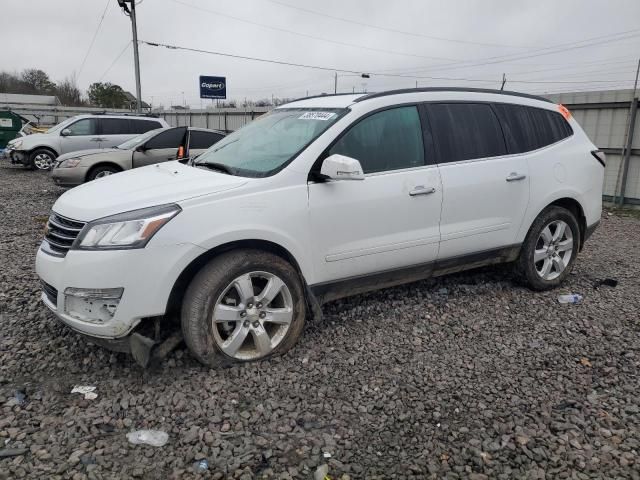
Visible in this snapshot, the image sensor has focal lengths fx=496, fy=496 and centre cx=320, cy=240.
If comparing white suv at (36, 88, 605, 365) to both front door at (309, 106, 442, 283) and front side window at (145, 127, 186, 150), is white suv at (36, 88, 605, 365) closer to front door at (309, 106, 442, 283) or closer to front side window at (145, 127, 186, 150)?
front door at (309, 106, 442, 283)

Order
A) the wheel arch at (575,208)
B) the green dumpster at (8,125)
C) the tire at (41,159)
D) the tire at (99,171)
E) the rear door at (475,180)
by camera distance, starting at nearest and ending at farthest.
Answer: the rear door at (475,180) → the wheel arch at (575,208) → the tire at (99,171) → the tire at (41,159) → the green dumpster at (8,125)

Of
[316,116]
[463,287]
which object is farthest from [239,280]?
[463,287]

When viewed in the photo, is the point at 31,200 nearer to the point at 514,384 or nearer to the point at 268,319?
the point at 268,319

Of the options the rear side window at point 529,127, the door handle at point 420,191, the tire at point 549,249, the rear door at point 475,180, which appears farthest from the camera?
the tire at point 549,249

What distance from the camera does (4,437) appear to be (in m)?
2.60

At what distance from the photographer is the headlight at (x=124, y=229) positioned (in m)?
2.91

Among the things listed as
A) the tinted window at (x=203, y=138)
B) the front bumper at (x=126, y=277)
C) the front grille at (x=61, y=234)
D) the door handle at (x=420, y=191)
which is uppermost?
the tinted window at (x=203, y=138)

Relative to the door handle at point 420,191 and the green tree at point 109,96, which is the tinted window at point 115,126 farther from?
the green tree at point 109,96

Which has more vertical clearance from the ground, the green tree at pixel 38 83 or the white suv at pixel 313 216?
the green tree at pixel 38 83

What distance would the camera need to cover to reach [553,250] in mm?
4793

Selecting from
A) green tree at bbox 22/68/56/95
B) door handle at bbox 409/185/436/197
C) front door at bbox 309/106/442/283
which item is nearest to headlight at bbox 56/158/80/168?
front door at bbox 309/106/442/283

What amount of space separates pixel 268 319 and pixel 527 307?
2456mm

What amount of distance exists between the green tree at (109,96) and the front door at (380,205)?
173 feet

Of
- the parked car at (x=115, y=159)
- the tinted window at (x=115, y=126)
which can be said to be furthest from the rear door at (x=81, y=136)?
the parked car at (x=115, y=159)
